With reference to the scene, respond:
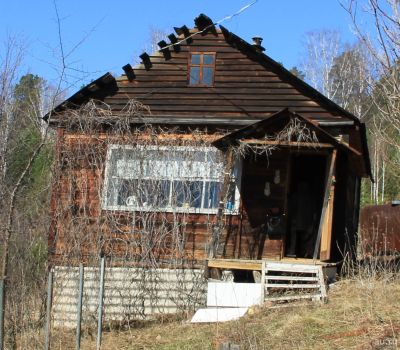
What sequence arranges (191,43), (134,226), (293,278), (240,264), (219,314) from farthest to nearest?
1. (191,43)
2. (134,226)
3. (240,264)
4. (293,278)
5. (219,314)

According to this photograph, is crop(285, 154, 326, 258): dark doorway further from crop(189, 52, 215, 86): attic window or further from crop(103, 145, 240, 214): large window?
crop(189, 52, 215, 86): attic window

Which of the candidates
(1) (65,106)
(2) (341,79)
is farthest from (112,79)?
(2) (341,79)

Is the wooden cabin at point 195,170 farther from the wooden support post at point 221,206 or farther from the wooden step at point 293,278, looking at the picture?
the wooden step at point 293,278

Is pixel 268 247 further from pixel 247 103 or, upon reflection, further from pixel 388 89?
pixel 388 89

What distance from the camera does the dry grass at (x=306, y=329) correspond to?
801 cm

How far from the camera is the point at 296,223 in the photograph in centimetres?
1384

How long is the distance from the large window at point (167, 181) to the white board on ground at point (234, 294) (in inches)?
88.4

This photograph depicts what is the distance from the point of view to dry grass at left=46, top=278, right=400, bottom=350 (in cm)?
801

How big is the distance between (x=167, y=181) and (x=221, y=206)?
4.77ft

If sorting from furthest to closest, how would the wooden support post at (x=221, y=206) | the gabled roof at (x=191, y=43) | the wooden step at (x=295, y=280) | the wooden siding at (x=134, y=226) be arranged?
the gabled roof at (x=191, y=43)
the wooden siding at (x=134, y=226)
the wooden support post at (x=221, y=206)
the wooden step at (x=295, y=280)

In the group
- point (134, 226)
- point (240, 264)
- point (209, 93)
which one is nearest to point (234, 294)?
point (240, 264)

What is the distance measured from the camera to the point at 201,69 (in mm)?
14078

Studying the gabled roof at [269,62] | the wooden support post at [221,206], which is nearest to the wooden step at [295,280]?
the wooden support post at [221,206]

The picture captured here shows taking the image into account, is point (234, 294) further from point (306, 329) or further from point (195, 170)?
point (195, 170)
